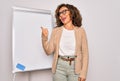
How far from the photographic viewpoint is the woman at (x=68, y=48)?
194cm

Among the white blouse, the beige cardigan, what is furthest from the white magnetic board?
the white blouse

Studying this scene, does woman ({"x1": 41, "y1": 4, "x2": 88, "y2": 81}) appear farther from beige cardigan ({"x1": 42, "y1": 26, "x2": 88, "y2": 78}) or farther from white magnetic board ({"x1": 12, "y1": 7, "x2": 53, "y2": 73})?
white magnetic board ({"x1": 12, "y1": 7, "x2": 53, "y2": 73})

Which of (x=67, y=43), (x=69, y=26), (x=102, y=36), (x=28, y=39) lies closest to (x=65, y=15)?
(x=69, y=26)

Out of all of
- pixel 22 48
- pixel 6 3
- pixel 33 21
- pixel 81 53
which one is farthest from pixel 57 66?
pixel 6 3

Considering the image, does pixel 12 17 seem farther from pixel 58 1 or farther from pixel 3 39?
pixel 58 1

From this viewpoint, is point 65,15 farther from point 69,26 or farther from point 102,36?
point 102,36

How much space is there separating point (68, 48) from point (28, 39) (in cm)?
49

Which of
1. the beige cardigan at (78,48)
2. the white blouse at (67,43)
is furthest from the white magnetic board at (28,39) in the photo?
the white blouse at (67,43)

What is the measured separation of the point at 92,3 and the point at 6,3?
1.07m

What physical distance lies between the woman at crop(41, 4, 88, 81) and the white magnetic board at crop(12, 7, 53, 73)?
29 centimetres

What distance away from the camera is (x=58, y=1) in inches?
100

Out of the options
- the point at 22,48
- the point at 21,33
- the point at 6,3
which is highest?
the point at 6,3

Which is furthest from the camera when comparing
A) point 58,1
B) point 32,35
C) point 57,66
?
point 58,1

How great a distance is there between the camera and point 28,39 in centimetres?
221
